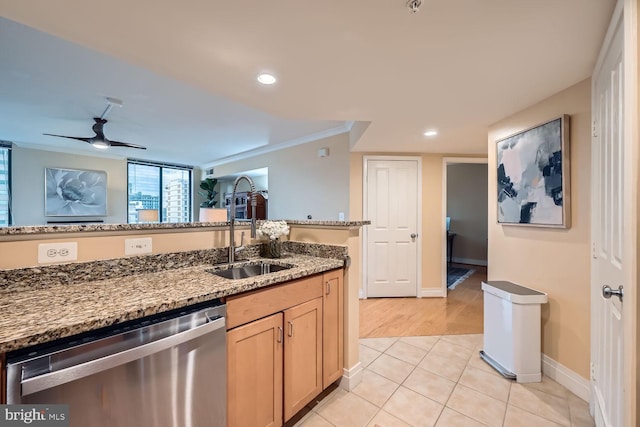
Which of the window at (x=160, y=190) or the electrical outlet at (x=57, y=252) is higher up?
the window at (x=160, y=190)

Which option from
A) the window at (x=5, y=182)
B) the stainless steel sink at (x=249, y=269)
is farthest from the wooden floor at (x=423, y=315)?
the window at (x=5, y=182)

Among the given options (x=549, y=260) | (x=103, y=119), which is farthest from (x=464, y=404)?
(x=103, y=119)

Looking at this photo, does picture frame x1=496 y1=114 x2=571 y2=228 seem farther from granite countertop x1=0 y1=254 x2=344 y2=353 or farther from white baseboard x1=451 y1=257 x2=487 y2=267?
white baseboard x1=451 y1=257 x2=487 y2=267

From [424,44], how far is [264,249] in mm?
1627

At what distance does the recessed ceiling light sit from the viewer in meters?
1.77

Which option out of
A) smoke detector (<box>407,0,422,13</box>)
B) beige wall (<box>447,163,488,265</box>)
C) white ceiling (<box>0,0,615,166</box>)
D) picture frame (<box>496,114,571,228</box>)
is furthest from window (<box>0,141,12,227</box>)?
beige wall (<box>447,163,488,265</box>)

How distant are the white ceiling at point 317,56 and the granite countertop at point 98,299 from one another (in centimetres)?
125

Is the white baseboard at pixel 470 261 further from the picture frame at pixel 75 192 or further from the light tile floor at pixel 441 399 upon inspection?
the picture frame at pixel 75 192

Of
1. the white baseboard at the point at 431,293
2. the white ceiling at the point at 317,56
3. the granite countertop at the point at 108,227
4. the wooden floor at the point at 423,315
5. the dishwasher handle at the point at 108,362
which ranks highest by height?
the white ceiling at the point at 317,56

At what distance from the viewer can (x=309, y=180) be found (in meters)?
4.37

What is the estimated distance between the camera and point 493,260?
2623mm

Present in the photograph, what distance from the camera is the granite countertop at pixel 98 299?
2.56ft

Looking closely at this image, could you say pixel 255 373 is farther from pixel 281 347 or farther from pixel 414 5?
pixel 414 5

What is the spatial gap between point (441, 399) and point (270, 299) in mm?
1410
